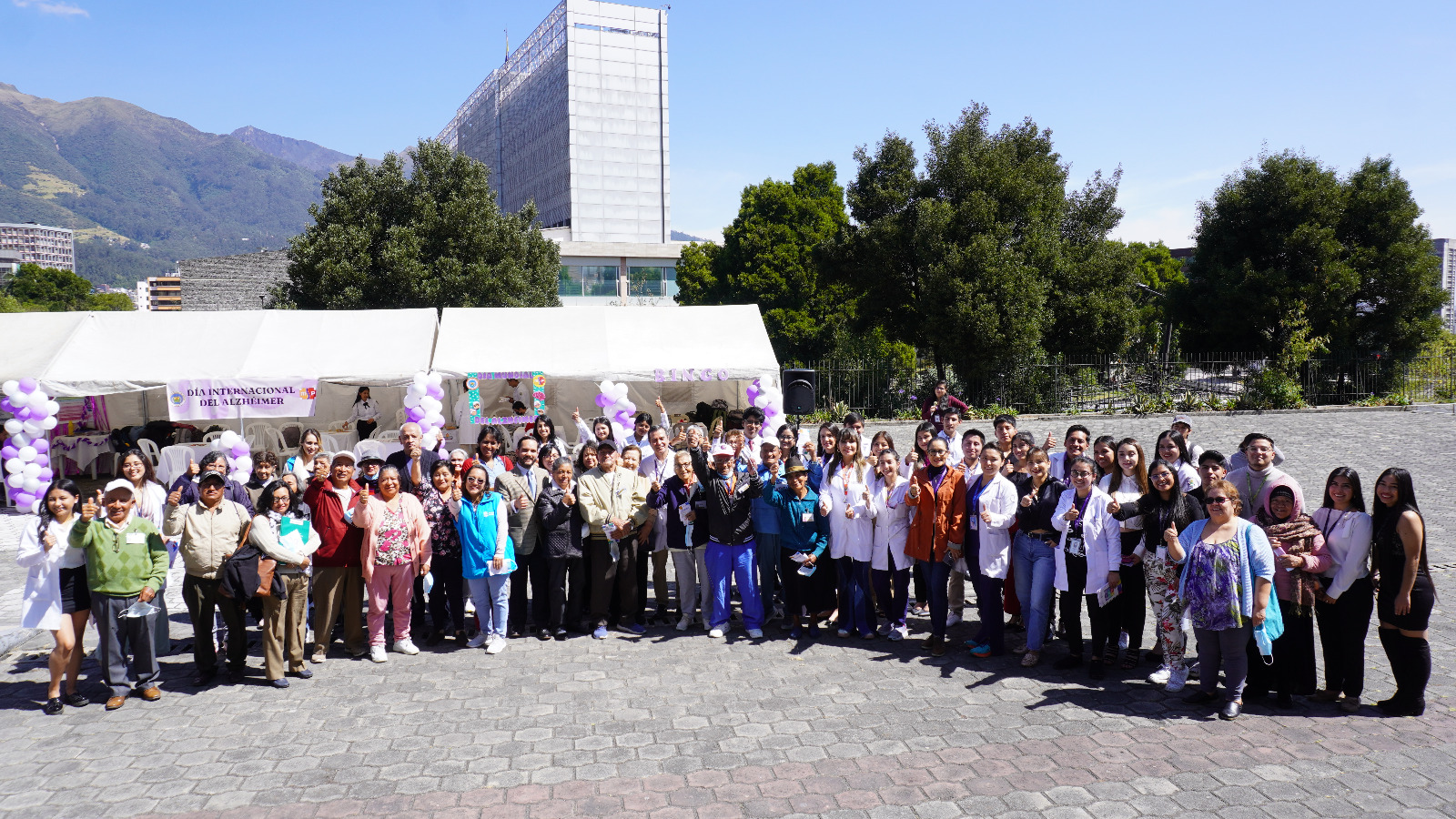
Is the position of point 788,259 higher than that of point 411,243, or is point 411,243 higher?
point 788,259

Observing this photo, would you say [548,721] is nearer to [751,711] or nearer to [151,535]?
[751,711]

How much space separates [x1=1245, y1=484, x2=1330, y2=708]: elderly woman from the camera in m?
5.09

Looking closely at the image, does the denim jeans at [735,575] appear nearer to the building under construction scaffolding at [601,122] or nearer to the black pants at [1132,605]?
the black pants at [1132,605]

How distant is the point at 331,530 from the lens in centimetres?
631

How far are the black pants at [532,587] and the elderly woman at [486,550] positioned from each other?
0.64ft

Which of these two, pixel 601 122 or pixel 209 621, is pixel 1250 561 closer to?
pixel 209 621

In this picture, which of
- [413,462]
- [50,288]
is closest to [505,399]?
[413,462]

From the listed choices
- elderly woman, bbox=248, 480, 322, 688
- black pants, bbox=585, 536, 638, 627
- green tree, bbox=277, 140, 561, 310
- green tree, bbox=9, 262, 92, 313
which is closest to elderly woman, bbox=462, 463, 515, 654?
Answer: black pants, bbox=585, 536, 638, 627

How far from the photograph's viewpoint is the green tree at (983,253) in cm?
1984

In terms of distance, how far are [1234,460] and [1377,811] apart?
10.4ft

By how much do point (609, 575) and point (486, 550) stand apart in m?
1.01

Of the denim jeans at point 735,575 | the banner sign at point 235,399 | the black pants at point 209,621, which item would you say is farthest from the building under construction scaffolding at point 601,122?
the black pants at point 209,621

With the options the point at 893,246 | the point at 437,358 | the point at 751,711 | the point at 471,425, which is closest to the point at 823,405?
the point at 893,246

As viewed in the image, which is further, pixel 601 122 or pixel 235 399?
pixel 601 122
